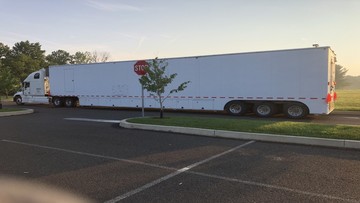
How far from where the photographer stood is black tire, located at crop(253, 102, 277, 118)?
56.9ft

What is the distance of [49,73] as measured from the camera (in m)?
27.8

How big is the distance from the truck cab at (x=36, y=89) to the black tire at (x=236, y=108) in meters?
17.2

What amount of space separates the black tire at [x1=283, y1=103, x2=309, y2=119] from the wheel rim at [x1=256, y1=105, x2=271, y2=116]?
2.71ft

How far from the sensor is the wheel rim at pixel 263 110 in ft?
57.3

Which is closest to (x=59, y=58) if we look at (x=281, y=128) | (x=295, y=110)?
(x=295, y=110)

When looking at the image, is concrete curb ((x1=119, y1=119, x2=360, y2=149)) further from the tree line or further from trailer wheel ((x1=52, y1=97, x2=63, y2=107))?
the tree line

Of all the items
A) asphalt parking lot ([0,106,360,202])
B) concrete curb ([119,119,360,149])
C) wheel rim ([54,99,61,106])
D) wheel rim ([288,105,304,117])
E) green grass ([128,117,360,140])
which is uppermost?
wheel rim ([54,99,61,106])

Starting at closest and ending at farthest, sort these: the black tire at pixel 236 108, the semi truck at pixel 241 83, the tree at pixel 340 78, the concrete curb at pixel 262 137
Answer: the concrete curb at pixel 262 137, the semi truck at pixel 241 83, the black tire at pixel 236 108, the tree at pixel 340 78

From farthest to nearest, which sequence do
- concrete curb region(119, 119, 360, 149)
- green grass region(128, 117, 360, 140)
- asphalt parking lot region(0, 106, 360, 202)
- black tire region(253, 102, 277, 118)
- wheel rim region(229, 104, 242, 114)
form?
wheel rim region(229, 104, 242, 114), black tire region(253, 102, 277, 118), green grass region(128, 117, 360, 140), concrete curb region(119, 119, 360, 149), asphalt parking lot region(0, 106, 360, 202)

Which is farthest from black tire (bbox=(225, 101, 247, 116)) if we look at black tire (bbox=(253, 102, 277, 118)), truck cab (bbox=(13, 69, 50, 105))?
truck cab (bbox=(13, 69, 50, 105))

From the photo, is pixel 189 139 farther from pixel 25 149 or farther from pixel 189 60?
pixel 189 60

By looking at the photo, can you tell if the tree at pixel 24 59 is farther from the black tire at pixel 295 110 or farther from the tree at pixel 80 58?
the black tire at pixel 295 110

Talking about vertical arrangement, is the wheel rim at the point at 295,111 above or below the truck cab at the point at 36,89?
below

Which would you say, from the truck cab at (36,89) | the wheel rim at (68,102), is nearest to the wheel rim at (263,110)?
the wheel rim at (68,102)
